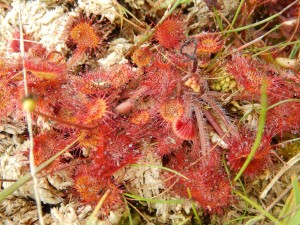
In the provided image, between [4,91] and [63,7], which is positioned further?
[63,7]

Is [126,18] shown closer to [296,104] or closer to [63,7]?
[63,7]

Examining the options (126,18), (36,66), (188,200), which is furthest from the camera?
(126,18)

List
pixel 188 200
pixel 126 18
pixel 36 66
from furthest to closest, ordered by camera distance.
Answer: pixel 126 18 → pixel 188 200 → pixel 36 66

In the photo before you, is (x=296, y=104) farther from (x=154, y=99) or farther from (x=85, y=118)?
(x=85, y=118)

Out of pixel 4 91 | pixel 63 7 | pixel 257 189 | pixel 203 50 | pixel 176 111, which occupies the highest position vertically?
pixel 63 7

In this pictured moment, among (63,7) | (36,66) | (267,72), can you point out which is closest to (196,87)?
(267,72)

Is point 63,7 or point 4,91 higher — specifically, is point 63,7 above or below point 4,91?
above
